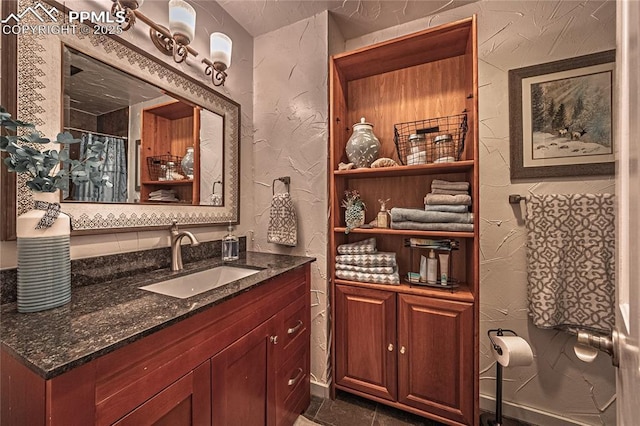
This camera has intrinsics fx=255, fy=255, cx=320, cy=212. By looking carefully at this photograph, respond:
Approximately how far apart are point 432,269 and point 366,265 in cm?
37

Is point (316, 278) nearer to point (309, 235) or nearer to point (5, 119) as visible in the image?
point (309, 235)

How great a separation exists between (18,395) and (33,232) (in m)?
0.42

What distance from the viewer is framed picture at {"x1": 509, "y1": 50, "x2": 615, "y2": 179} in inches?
51.0

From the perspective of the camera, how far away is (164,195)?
1332 mm

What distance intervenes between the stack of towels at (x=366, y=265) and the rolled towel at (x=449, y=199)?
392 millimetres

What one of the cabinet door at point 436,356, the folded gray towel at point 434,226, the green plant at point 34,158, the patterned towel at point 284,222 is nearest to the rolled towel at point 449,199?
the folded gray towel at point 434,226

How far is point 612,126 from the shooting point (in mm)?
1275

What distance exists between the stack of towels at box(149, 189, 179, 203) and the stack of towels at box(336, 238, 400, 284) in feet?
3.25

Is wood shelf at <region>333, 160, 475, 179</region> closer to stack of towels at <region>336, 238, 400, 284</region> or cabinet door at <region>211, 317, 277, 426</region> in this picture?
stack of towels at <region>336, 238, 400, 284</region>

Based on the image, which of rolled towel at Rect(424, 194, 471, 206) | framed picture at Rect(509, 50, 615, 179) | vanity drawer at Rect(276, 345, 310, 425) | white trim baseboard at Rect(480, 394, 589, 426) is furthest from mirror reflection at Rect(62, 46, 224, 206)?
white trim baseboard at Rect(480, 394, 589, 426)

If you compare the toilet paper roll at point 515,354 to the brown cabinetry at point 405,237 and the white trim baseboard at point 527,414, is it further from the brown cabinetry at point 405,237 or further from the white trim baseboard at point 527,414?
the white trim baseboard at point 527,414

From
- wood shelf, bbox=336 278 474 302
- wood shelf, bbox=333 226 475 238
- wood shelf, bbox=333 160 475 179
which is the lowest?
wood shelf, bbox=336 278 474 302

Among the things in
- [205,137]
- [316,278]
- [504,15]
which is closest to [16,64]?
[205,137]

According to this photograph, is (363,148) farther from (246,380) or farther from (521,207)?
(246,380)
